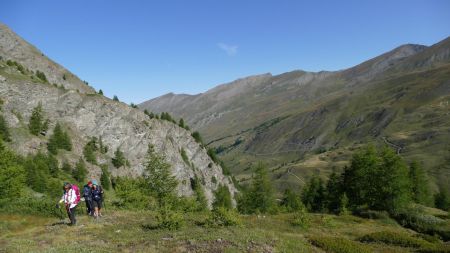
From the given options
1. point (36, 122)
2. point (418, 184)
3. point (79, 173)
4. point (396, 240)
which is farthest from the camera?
point (36, 122)

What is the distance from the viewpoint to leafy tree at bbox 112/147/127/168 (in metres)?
131

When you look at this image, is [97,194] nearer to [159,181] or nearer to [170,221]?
[170,221]

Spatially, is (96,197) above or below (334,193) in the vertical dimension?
above

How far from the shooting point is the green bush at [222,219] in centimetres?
2702

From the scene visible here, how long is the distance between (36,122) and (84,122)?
30.0 m

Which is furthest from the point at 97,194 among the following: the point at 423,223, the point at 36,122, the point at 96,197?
the point at 36,122

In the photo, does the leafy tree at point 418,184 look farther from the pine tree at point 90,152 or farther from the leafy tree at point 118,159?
the leafy tree at point 118,159

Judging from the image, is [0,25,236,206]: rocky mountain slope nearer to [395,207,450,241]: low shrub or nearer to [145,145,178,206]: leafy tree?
[145,145,178,206]: leafy tree

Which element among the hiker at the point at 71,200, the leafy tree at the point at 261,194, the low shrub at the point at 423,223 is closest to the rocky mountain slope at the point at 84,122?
the leafy tree at the point at 261,194

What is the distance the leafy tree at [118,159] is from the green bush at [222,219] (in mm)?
110570

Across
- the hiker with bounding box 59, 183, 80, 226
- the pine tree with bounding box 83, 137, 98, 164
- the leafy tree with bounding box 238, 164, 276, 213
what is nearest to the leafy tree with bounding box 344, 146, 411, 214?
the leafy tree with bounding box 238, 164, 276, 213

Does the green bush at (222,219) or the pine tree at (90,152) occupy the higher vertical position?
the pine tree at (90,152)

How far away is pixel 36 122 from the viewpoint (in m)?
108

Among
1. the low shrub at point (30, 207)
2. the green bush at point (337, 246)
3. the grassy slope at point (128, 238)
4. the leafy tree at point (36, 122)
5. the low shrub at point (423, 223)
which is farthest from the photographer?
the leafy tree at point (36, 122)
